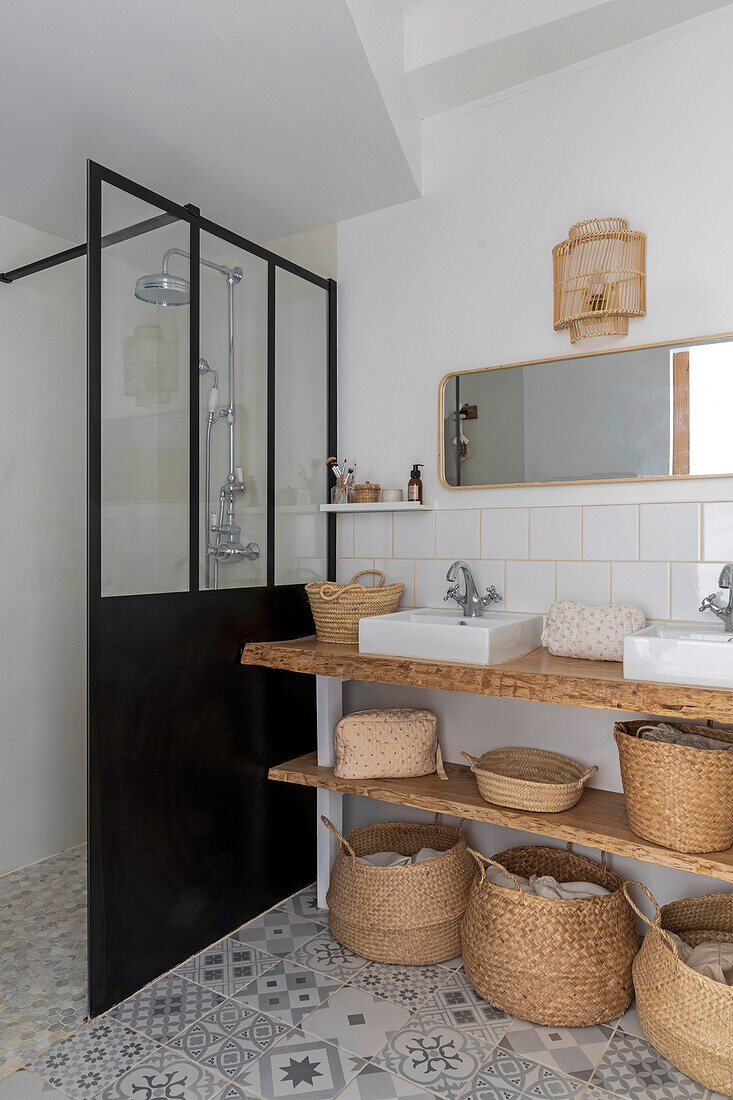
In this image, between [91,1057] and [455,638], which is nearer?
[91,1057]

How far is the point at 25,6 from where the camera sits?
176cm

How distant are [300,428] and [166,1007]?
1791 millimetres

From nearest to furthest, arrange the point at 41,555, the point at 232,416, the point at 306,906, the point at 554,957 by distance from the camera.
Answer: the point at 554,957, the point at 232,416, the point at 306,906, the point at 41,555

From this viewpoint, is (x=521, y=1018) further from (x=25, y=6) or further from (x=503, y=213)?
(x=25, y=6)

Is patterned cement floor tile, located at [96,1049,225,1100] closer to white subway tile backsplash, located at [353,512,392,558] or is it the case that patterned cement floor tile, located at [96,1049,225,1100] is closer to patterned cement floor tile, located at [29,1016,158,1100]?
patterned cement floor tile, located at [29,1016,158,1100]

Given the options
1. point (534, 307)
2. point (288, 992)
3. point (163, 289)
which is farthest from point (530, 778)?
point (163, 289)

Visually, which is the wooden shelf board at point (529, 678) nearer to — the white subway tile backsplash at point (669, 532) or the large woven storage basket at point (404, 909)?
the white subway tile backsplash at point (669, 532)

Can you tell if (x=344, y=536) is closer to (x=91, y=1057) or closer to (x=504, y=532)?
(x=504, y=532)

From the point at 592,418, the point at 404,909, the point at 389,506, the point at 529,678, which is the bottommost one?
the point at 404,909

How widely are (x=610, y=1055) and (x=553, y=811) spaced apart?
55cm

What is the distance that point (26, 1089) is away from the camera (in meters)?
1.62

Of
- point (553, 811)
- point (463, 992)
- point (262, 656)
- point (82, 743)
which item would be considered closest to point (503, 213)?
point (262, 656)

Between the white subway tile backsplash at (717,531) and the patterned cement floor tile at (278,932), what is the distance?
1650 mm

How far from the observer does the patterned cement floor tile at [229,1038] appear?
5.60ft
